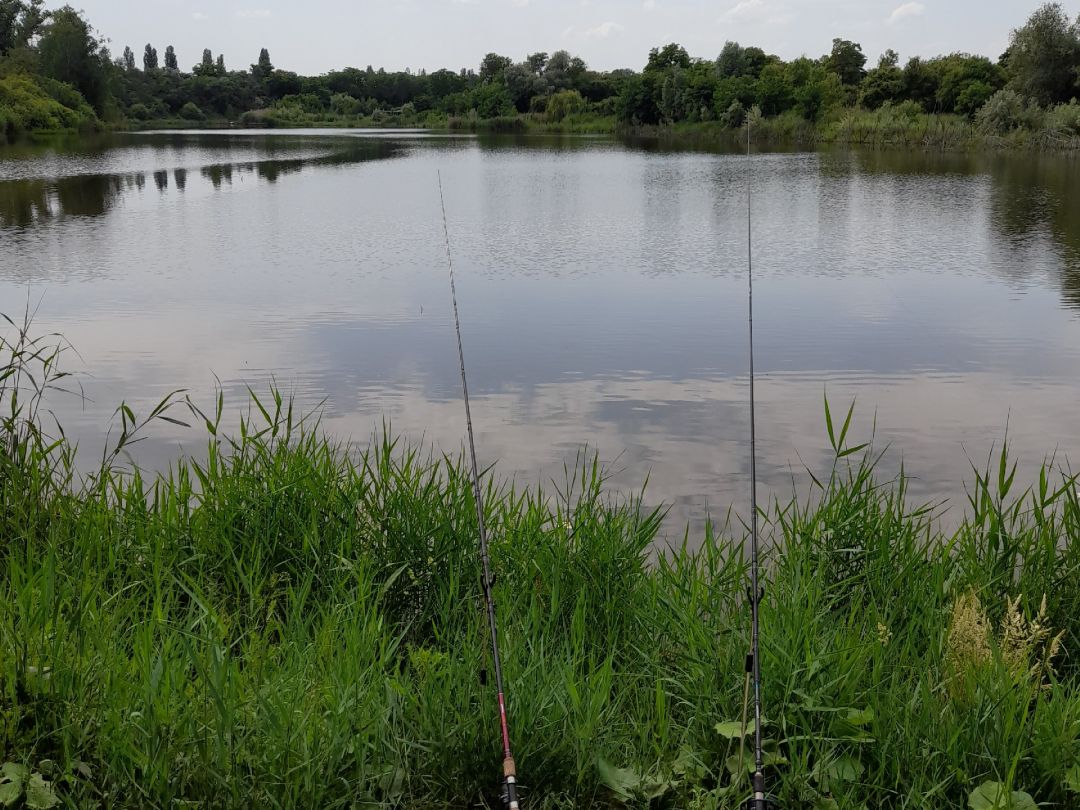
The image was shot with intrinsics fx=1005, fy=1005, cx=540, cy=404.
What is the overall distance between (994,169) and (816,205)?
31.9 feet

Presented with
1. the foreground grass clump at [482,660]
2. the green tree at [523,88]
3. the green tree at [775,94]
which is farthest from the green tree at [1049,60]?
the green tree at [523,88]

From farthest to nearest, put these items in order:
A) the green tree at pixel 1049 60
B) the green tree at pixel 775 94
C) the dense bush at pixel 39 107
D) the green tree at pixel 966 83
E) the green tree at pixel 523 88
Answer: the green tree at pixel 523 88 < the green tree at pixel 775 94 < the dense bush at pixel 39 107 < the green tree at pixel 966 83 < the green tree at pixel 1049 60

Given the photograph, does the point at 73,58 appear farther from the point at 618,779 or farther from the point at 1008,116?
the point at 618,779

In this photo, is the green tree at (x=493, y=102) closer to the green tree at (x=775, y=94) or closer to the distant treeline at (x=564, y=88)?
the distant treeline at (x=564, y=88)

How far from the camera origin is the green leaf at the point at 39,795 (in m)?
2.05

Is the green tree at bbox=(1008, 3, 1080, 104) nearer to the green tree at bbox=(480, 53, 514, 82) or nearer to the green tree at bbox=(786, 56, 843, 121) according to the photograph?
the green tree at bbox=(786, 56, 843, 121)

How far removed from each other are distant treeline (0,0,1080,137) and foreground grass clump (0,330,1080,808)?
32705mm

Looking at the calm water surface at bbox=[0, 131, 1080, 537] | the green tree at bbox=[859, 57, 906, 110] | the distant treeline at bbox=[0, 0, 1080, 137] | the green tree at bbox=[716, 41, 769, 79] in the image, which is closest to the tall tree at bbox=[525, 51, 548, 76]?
the distant treeline at bbox=[0, 0, 1080, 137]

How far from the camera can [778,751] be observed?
2352 mm

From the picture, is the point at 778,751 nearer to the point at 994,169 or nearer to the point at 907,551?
the point at 907,551

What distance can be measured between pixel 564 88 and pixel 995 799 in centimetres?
9344

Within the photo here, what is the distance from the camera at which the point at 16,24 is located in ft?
229

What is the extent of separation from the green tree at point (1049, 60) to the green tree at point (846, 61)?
26.5 m

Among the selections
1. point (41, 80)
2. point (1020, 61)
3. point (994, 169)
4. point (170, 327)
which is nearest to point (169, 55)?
point (41, 80)
